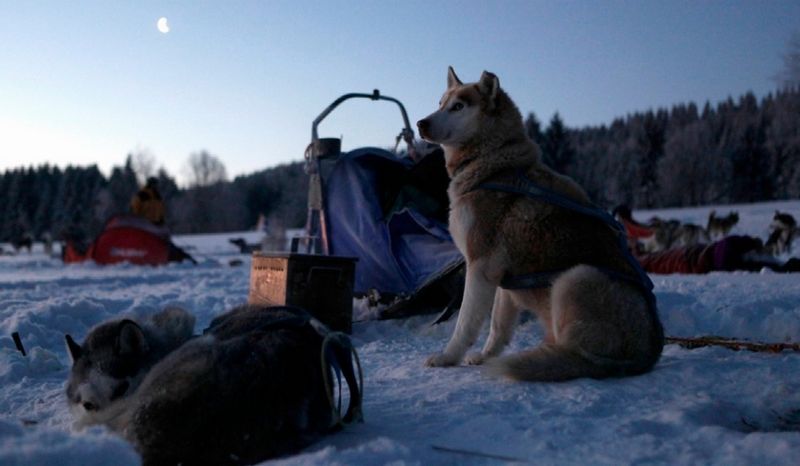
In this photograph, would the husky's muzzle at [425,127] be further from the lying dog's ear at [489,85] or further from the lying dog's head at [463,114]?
the lying dog's ear at [489,85]

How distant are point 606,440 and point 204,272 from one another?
11289 mm

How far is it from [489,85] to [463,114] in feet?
0.76

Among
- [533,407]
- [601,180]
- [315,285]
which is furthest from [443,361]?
[601,180]

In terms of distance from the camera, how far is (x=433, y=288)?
210 inches

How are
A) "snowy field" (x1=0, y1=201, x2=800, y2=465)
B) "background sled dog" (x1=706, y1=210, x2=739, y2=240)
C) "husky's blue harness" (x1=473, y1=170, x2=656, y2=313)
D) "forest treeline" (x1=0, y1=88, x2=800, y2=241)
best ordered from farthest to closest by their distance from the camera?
"forest treeline" (x1=0, y1=88, x2=800, y2=241) < "background sled dog" (x1=706, y1=210, x2=739, y2=240) < "husky's blue harness" (x1=473, y1=170, x2=656, y2=313) < "snowy field" (x1=0, y1=201, x2=800, y2=465)

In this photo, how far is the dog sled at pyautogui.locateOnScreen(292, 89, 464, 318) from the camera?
5324 mm

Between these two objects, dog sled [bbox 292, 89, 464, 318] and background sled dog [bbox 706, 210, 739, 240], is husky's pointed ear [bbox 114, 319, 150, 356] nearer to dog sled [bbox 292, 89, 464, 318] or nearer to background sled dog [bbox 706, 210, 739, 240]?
dog sled [bbox 292, 89, 464, 318]

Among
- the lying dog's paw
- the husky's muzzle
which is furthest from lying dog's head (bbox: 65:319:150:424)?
the husky's muzzle

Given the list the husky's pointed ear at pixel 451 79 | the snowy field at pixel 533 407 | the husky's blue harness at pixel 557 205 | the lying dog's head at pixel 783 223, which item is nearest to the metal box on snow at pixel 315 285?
the snowy field at pixel 533 407

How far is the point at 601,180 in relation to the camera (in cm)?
7244

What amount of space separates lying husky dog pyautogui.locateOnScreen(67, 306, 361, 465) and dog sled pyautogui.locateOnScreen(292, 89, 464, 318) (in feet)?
9.36

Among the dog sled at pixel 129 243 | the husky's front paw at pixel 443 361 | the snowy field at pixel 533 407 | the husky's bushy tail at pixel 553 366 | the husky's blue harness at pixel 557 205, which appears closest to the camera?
the snowy field at pixel 533 407

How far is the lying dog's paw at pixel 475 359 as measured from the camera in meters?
3.58

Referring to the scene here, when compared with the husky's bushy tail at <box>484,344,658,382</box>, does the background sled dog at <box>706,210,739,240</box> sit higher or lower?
higher
